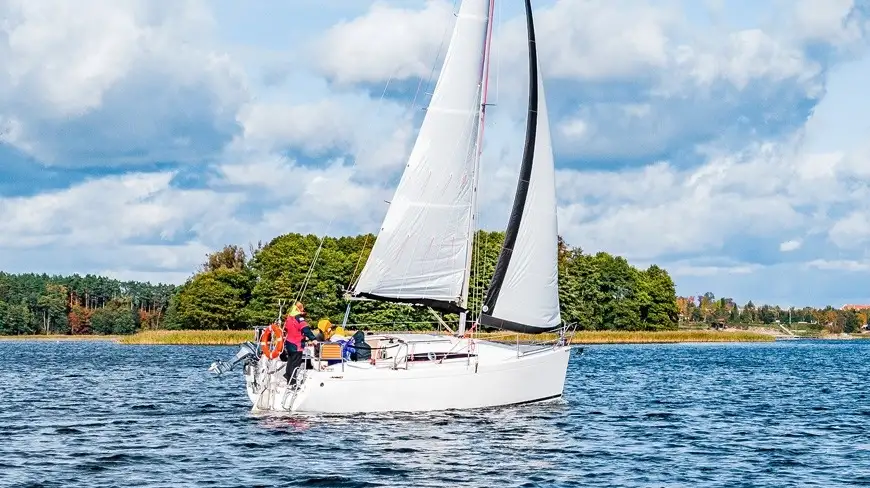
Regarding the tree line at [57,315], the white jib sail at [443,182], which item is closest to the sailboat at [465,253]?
the white jib sail at [443,182]

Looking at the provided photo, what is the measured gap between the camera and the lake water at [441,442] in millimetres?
21812

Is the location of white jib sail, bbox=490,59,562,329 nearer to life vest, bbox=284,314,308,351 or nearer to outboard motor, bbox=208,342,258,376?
life vest, bbox=284,314,308,351

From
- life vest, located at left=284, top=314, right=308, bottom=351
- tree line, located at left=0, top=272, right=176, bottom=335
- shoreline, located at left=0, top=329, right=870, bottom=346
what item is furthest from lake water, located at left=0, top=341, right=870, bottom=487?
tree line, located at left=0, top=272, right=176, bottom=335

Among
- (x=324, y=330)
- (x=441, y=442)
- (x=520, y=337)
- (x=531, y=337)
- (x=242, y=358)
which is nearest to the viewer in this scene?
(x=441, y=442)

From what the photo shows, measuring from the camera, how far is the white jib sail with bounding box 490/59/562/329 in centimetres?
3284

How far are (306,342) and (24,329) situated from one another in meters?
152

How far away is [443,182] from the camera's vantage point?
32250 mm

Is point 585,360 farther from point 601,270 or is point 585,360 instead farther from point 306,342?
point 601,270

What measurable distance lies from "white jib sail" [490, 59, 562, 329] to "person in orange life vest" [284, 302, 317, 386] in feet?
21.1

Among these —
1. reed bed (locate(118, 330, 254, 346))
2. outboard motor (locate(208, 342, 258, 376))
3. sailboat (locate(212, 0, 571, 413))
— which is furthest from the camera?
reed bed (locate(118, 330, 254, 346))

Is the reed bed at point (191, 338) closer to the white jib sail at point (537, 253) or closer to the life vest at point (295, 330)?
the white jib sail at point (537, 253)

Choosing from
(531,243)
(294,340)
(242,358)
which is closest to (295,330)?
(294,340)

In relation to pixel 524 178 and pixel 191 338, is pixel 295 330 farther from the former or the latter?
pixel 191 338

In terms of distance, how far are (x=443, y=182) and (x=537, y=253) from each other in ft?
11.7
